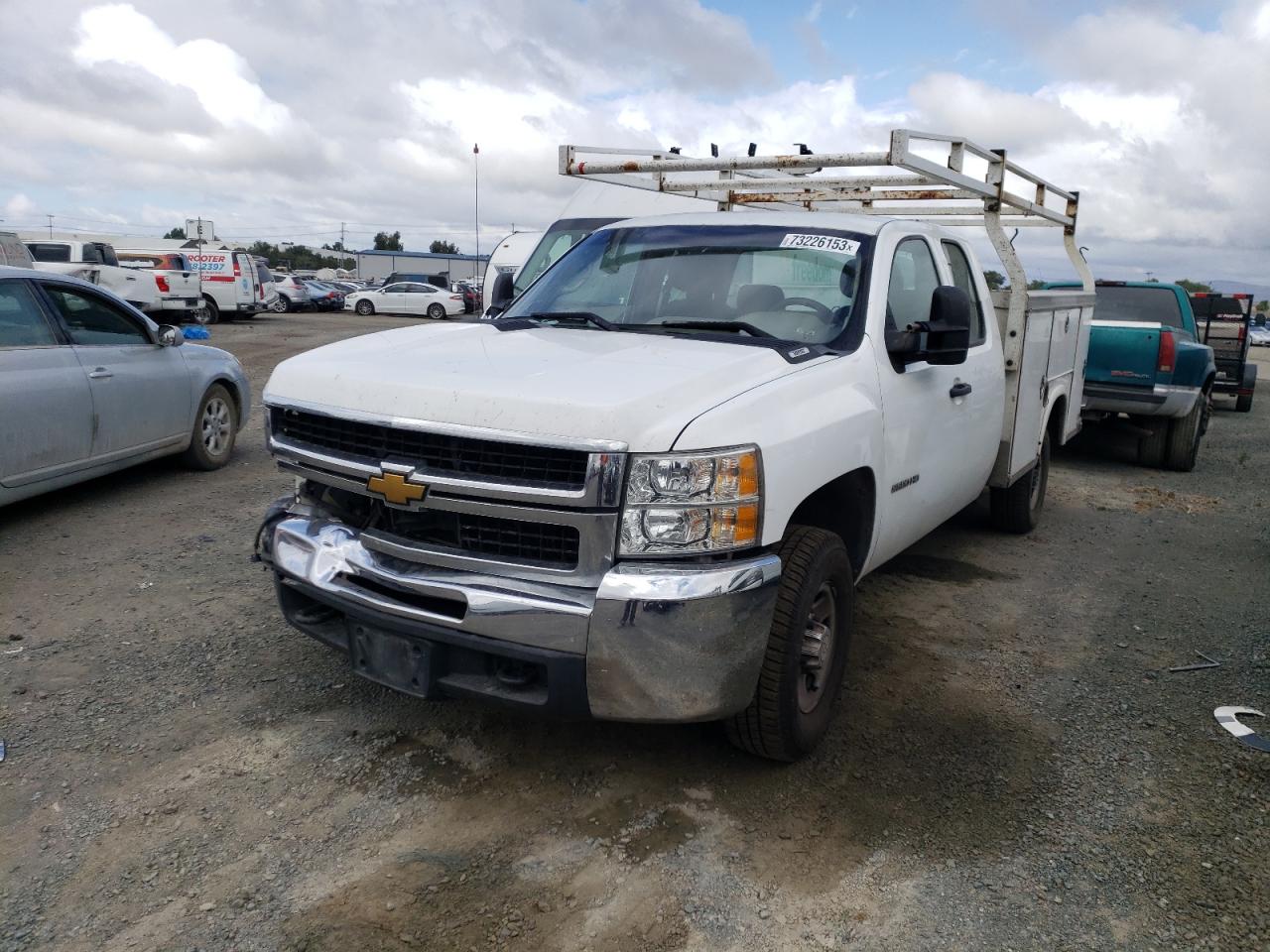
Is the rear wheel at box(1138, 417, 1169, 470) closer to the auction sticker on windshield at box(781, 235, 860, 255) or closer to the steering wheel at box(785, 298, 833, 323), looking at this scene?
the auction sticker on windshield at box(781, 235, 860, 255)

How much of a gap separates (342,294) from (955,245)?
34565mm

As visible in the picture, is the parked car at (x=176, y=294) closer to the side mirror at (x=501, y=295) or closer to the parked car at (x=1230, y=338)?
the side mirror at (x=501, y=295)

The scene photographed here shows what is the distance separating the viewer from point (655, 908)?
2.65 metres

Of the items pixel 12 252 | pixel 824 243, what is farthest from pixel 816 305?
pixel 12 252

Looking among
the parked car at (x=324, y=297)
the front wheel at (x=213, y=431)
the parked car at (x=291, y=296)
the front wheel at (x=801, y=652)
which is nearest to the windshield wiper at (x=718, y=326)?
the front wheel at (x=801, y=652)

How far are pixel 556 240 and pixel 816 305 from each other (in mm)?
8272

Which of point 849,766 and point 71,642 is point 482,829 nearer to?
point 849,766

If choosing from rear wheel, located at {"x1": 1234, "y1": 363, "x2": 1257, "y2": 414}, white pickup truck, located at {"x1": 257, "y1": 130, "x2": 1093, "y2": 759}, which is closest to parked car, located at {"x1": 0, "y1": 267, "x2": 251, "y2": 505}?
white pickup truck, located at {"x1": 257, "y1": 130, "x2": 1093, "y2": 759}

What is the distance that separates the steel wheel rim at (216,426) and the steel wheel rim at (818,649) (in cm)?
583

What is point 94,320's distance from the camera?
6582mm

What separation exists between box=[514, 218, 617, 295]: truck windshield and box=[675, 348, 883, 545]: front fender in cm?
809

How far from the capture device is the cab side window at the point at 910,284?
4117mm

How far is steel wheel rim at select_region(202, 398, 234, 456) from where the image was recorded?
303 inches

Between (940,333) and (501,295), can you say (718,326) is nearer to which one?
(940,333)
